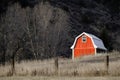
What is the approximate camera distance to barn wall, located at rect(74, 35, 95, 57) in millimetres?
55500

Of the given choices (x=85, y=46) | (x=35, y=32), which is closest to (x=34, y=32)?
(x=35, y=32)

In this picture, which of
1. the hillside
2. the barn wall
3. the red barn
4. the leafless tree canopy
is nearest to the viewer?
the red barn

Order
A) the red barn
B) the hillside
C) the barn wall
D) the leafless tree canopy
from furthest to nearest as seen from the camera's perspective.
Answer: the leafless tree canopy → the hillside → the barn wall → the red barn

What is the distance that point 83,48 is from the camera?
5597 cm

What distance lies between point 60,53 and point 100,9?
39.3 meters

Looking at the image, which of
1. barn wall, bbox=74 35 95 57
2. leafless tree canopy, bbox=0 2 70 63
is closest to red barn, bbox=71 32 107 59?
barn wall, bbox=74 35 95 57

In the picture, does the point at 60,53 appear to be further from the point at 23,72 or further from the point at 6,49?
the point at 23,72

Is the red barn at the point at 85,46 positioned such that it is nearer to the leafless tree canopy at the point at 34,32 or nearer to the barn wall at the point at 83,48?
the barn wall at the point at 83,48

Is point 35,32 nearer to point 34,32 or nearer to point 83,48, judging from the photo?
point 34,32

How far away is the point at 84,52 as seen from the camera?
56.1 metres

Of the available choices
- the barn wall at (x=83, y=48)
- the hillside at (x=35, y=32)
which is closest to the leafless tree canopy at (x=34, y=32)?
the hillside at (x=35, y=32)

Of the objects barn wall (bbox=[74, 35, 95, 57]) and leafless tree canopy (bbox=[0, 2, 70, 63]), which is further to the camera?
leafless tree canopy (bbox=[0, 2, 70, 63])

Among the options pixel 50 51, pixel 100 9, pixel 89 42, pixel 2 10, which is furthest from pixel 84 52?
pixel 100 9

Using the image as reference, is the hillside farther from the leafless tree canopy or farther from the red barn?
the red barn
